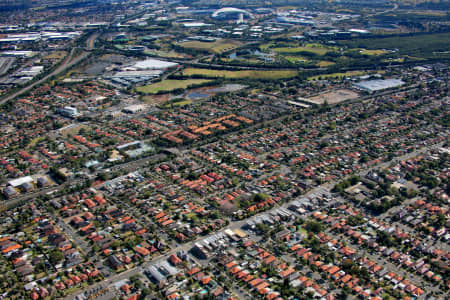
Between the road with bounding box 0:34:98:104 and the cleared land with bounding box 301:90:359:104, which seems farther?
the road with bounding box 0:34:98:104

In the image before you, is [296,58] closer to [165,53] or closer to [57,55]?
[165,53]

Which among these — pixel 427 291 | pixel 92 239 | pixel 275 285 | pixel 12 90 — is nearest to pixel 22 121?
pixel 12 90

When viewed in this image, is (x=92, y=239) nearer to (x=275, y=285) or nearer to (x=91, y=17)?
(x=275, y=285)

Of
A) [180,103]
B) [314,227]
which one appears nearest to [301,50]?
[180,103]

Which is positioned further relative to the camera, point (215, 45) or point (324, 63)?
point (215, 45)

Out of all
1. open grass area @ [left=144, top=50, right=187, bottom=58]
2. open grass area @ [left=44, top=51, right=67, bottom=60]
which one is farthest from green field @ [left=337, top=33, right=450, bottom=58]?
open grass area @ [left=44, top=51, right=67, bottom=60]

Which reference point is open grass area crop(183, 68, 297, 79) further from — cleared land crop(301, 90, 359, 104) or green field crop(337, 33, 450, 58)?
green field crop(337, 33, 450, 58)

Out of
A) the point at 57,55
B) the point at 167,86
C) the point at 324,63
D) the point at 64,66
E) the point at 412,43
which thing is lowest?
the point at 167,86
